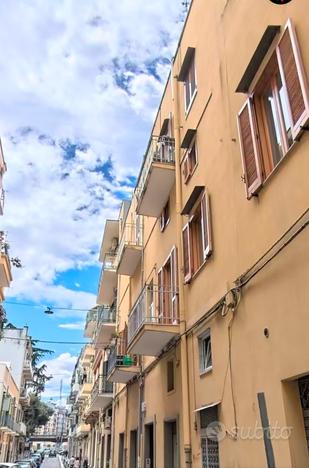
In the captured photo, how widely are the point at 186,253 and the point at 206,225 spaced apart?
1.69 m

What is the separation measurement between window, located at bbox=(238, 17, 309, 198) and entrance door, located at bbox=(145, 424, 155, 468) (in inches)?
357

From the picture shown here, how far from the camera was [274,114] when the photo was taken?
709 cm

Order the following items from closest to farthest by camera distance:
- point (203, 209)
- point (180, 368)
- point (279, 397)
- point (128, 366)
→ 1. point (279, 397)
2. point (203, 209)
3. point (180, 368)
4. point (128, 366)

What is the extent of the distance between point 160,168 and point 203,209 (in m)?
3.29

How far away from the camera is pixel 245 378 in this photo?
23.1ft

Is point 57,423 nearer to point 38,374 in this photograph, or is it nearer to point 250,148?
point 38,374

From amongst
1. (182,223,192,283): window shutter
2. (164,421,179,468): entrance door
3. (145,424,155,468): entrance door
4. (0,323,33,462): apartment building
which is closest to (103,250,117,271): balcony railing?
(145,424,155,468): entrance door

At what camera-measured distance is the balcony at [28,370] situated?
57.2 m

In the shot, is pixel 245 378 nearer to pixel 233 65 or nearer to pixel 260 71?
pixel 260 71

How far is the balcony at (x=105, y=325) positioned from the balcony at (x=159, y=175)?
11.0 meters

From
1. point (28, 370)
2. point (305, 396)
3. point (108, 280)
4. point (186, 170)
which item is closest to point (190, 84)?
point (186, 170)

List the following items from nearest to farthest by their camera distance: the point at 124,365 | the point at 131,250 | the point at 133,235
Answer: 1. the point at 124,365
2. the point at 131,250
3. the point at 133,235

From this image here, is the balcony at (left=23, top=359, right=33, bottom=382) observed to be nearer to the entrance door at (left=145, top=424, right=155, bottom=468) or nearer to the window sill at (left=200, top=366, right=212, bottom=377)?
the entrance door at (left=145, top=424, right=155, bottom=468)

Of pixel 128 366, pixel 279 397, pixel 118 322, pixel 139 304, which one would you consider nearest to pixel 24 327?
pixel 118 322
